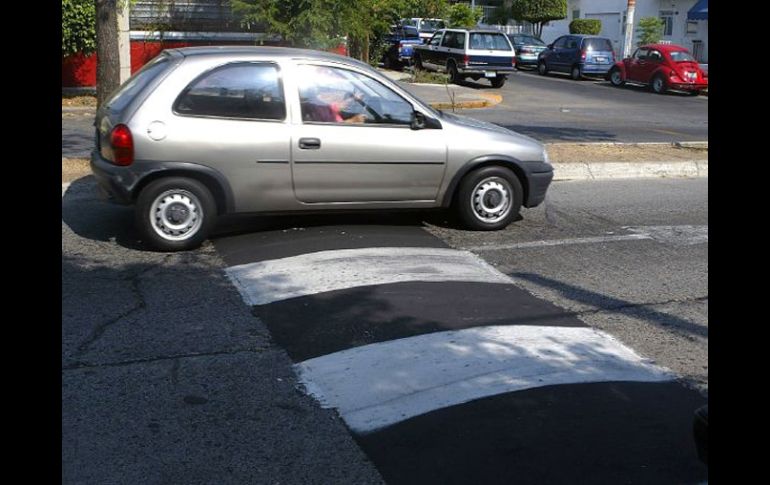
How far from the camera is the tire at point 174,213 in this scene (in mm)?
7863

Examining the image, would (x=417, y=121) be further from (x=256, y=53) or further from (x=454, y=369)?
(x=454, y=369)

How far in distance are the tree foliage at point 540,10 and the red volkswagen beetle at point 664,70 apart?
1909 centimetres

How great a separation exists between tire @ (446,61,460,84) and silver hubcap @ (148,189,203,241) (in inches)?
868

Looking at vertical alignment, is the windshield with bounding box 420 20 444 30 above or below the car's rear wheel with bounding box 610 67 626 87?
above

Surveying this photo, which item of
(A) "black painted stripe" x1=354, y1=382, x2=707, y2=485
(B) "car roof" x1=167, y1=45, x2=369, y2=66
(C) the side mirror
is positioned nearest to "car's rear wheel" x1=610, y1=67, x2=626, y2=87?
(C) the side mirror

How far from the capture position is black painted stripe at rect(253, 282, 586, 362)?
5988mm

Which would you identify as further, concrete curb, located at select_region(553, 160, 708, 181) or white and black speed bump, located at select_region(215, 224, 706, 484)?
concrete curb, located at select_region(553, 160, 708, 181)

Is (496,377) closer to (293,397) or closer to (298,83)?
(293,397)

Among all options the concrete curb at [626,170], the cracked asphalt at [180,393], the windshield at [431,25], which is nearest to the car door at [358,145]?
the cracked asphalt at [180,393]

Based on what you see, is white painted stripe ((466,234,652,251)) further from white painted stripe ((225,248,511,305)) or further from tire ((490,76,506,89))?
tire ((490,76,506,89))

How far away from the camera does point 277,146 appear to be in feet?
26.5

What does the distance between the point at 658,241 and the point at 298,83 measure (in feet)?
11.8

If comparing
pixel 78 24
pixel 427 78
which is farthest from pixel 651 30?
pixel 78 24

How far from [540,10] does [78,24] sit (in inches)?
1359
